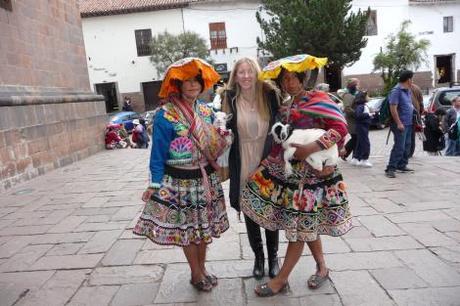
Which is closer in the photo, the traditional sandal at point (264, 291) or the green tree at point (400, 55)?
the traditional sandal at point (264, 291)

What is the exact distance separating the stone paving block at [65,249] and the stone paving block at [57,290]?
0.48 meters

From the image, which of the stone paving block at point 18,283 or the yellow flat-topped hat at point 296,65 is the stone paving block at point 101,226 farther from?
the yellow flat-topped hat at point 296,65

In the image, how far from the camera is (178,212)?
2.94 m

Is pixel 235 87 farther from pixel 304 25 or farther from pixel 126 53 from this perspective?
pixel 126 53

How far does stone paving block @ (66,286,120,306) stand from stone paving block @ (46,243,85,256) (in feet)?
2.96

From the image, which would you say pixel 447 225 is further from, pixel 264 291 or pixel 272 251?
pixel 264 291

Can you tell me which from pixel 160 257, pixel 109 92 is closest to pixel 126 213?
pixel 160 257

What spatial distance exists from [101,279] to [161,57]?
A: 86.4ft

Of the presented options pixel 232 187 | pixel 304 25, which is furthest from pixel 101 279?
pixel 304 25

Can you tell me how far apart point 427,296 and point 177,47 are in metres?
26.7

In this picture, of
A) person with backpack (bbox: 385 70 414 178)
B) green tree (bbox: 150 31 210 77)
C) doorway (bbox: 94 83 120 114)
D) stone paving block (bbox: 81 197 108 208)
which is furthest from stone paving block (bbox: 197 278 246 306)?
doorway (bbox: 94 83 120 114)

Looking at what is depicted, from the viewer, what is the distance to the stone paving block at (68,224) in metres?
4.82

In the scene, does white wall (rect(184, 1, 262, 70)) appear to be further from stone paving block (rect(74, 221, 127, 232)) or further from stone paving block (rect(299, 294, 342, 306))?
stone paving block (rect(299, 294, 342, 306))

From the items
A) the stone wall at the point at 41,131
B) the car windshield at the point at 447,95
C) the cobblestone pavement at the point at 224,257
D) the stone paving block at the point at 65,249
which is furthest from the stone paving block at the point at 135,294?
the car windshield at the point at 447,95
